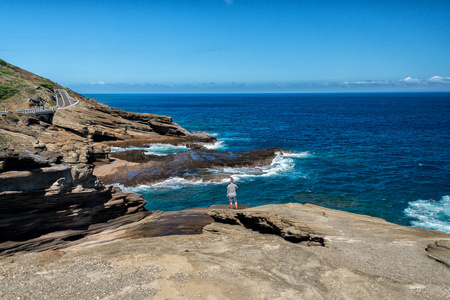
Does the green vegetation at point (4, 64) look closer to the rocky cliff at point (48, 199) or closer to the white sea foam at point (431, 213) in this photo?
the rocky cliff at point (48, 199)

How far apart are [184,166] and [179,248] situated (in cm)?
2229

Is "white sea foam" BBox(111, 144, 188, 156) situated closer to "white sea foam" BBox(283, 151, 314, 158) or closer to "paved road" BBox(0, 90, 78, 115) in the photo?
"paved road" BBox(0, 90, 78, 115)

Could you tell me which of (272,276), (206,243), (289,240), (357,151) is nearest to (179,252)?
(206,243)

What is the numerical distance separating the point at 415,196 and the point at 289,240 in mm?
20256

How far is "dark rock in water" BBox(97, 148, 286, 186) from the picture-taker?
31062 mm

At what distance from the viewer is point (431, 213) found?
79.3 ft

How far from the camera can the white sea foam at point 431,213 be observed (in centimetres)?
2211

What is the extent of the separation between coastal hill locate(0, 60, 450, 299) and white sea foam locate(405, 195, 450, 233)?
31.9 feet

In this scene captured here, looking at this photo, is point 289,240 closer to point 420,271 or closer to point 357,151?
point 420,271

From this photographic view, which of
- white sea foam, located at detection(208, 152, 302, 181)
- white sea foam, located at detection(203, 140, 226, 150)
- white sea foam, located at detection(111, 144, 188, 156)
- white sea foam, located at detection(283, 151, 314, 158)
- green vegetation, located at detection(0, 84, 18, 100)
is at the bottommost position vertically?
white sea foam, located at detection(208, 152, 302, 181)

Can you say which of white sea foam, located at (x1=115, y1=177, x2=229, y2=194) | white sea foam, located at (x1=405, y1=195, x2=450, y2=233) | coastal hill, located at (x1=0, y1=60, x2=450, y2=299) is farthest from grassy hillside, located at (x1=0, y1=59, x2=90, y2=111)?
white sea foam, located at (x1=405, y1=195, x2=450, y2=233)

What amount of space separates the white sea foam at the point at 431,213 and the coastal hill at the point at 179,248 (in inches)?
383

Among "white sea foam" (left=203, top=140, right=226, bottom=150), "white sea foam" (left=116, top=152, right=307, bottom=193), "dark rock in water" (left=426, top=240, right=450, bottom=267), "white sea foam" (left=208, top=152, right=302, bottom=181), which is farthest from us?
"white sea foam" (left=203, top=140, right=226, bottom=150)

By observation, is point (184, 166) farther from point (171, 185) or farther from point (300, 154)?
point (300, 154)
